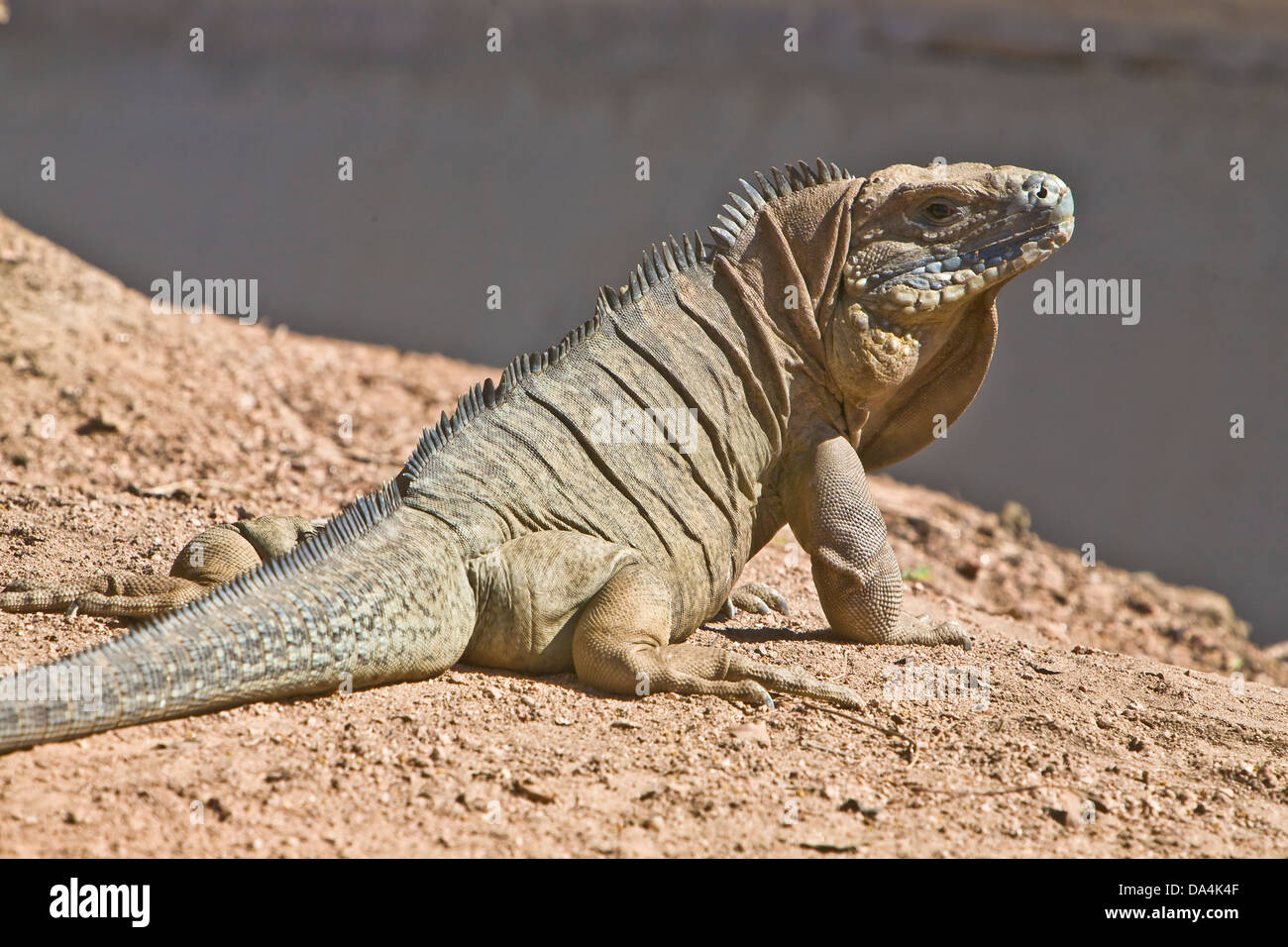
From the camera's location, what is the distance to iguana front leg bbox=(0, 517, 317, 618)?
4727 millimetres

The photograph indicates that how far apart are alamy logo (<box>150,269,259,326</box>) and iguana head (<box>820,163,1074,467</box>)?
6.42 meters

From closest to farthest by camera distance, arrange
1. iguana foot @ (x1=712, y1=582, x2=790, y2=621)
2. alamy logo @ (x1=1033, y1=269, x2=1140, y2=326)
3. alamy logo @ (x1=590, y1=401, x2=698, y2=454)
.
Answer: alamy logo @ (x1=590, y1=401, x2=698, y2=454) → iguana foot @ (x1=712, y1=582, x2=790, y2=621) → alamy logo @ (x1=1033, y1=269, x2=1140, y2=326)

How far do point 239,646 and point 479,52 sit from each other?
33.8 ft

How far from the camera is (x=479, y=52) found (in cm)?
1292

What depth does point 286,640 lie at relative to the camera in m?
4.01

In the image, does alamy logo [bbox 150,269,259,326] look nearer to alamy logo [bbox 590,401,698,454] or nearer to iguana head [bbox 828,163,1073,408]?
alamy logo [bbox 590,401,698,454]

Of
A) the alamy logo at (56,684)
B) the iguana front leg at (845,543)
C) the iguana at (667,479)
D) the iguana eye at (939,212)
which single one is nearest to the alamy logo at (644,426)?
the iguana at (667,479)

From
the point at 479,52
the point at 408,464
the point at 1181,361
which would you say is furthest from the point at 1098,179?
the point at 408,464

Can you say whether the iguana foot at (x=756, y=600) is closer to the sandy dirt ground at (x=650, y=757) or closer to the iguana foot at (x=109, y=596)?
the sandy dirt ground at (x=650, y=757)

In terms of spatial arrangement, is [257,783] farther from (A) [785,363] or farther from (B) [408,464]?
(A) [785,363]

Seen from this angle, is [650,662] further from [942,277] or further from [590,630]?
[942,277]

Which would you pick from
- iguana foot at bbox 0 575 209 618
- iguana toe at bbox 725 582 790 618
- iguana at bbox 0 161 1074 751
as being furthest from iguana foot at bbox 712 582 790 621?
iguana foot at bbox 0 575 209 618

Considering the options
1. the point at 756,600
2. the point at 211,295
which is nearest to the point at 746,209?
the point at 756,600

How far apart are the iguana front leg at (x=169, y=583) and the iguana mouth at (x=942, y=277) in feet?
8.72
